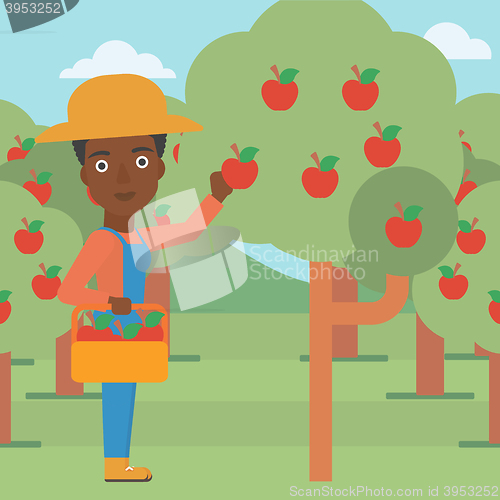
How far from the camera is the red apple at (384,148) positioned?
17.7ft

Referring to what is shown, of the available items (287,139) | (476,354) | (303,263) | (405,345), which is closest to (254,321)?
(405,345)

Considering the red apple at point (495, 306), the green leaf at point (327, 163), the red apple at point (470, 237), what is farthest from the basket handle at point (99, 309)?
the red apple at point (495, 306)

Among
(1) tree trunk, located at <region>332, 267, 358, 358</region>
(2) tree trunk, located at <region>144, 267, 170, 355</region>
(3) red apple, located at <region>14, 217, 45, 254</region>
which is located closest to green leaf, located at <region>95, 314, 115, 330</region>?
(3) red apple, located at <region>14, 217, 45, 254</region>

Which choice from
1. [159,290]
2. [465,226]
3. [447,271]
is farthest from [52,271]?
[465,226]

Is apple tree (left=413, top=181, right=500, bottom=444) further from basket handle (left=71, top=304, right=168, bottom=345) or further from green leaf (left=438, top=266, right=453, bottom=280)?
basket handle (left=71, top=304, right=168, bottom=345)

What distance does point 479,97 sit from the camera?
24.7 ft

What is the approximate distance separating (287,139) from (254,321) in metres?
3.40

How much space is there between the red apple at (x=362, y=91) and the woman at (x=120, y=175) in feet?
2.98

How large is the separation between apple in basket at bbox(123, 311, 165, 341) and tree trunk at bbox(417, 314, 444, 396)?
2.70m

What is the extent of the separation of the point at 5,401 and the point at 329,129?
3017 millimetres

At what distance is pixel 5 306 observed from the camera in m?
6.17

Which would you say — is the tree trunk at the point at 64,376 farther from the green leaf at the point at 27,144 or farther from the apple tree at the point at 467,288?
the apple tree at the point at 467,288

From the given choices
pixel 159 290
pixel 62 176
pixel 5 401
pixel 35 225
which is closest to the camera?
pixel 35 225

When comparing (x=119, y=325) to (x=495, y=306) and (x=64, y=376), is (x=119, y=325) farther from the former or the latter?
(x=495, y=306)
